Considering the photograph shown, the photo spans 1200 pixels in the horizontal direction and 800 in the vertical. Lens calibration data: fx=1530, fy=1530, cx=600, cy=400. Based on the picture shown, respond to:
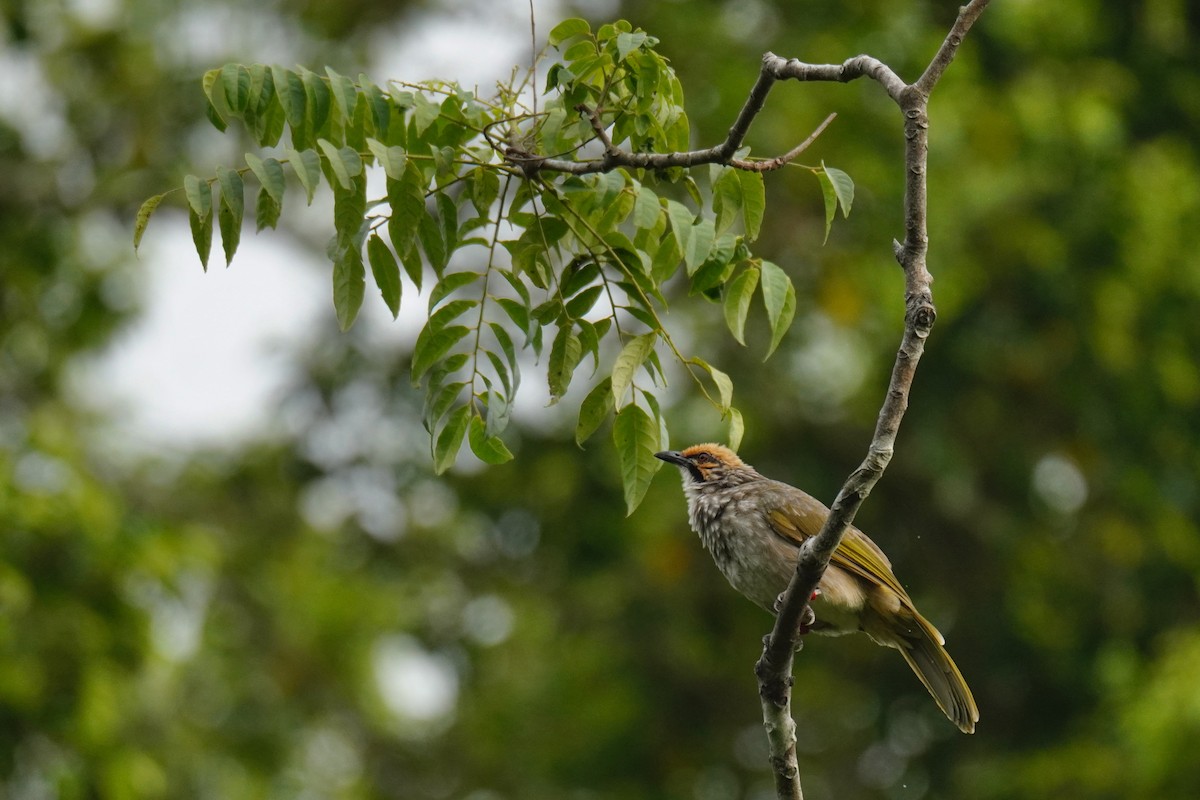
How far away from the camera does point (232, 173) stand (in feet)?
14.0

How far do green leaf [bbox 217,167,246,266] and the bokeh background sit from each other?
→ 7855 millimetres

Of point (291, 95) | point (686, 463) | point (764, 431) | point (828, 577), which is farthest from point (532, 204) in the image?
point (764, 431)

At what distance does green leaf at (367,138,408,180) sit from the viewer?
4.10 m

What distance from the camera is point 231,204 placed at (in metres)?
4.20

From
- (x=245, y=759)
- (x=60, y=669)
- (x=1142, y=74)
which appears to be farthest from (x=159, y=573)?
(x=1142, y=74)

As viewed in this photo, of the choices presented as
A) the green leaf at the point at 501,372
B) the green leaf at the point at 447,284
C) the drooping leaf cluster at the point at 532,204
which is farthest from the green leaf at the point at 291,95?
the green leaf at the point at 501,372

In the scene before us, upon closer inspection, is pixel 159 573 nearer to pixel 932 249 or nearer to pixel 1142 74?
pixel 932 249

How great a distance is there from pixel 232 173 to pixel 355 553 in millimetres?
11798

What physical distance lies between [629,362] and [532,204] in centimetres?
57

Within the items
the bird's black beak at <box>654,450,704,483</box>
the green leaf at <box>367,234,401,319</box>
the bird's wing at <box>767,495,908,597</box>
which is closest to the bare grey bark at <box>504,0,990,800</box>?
the green leaf at <box>367,234,401,319</box>

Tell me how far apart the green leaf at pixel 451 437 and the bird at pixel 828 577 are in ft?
5.77

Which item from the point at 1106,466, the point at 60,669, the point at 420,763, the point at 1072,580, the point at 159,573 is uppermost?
the point at 1106,466

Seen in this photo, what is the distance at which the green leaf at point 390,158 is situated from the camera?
4.10 meters

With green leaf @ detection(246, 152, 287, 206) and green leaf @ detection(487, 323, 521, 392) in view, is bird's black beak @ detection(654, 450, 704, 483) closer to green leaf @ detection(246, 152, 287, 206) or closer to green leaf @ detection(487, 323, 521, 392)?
green leaf @ detection(487, 323, 521, 392)
